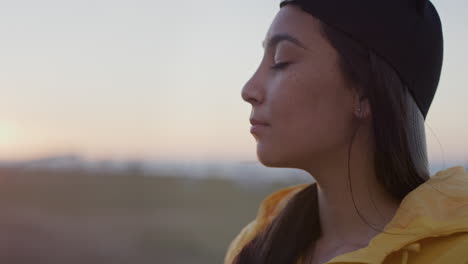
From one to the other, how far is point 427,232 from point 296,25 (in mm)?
848

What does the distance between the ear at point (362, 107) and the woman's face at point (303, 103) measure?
0.02 m

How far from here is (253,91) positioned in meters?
1.85

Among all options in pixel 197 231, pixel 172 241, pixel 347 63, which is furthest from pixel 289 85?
pixel 197 231

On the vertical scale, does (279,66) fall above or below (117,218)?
above

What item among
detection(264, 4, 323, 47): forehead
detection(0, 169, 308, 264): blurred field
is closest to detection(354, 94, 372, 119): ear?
detection(264, 4, 323, 47): forehead

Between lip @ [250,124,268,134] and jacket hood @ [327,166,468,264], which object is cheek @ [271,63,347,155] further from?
jacket hood @ [327,166,468,264]

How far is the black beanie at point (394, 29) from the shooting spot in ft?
5.72

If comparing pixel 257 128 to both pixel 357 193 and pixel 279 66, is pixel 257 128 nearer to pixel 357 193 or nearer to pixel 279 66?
pixel 279 66

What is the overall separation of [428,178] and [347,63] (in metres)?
0.55

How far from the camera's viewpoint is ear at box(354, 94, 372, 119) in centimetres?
179

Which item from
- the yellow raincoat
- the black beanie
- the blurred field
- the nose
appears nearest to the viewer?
the yellow raincoat

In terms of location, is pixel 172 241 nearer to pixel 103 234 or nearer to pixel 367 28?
pixel 103 234

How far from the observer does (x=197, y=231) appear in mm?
9539

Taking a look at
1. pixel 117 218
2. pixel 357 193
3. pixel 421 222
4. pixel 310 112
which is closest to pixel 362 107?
pixel 310 112
